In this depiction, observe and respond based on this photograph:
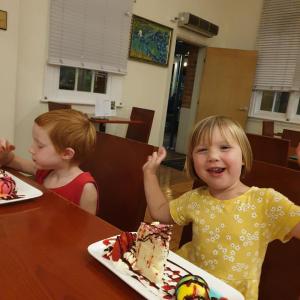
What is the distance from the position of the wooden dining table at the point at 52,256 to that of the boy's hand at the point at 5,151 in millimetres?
Answer: 426

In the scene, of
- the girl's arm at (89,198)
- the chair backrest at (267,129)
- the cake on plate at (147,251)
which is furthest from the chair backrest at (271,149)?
the chair backrest at (267,129)

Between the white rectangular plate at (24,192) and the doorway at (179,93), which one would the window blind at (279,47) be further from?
the white rectangular plate at (24,192)

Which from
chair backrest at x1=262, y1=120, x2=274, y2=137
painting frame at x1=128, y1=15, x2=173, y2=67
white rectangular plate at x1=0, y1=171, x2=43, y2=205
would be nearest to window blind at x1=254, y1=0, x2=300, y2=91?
chair backrest at x1=262, y1=120, x2=274, y2=137

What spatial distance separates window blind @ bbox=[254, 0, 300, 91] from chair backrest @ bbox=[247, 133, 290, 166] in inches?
151

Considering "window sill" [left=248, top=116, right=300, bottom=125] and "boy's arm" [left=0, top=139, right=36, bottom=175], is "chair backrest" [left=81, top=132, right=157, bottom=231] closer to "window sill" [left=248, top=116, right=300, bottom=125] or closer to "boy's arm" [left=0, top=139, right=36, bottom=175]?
"boy's arm" [left=0, top=139, right=36, bottom=175]

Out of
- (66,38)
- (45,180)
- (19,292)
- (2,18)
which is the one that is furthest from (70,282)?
(66,38)

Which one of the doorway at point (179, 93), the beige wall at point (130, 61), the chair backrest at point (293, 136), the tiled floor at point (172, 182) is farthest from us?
the doorway at point (179, 93)

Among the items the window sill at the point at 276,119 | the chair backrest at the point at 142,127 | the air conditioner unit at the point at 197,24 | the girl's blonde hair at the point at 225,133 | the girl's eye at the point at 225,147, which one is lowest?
the chair backrest at the point at 142,127

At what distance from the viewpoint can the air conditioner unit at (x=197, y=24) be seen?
201 inches

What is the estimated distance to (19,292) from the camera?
49 cm

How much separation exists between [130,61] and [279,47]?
2629 mm

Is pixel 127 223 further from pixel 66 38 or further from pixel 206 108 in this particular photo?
pixel 206 108

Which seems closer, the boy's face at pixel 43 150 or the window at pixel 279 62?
the boy's face at pixel 43 150

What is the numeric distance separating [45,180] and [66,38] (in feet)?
9.86
